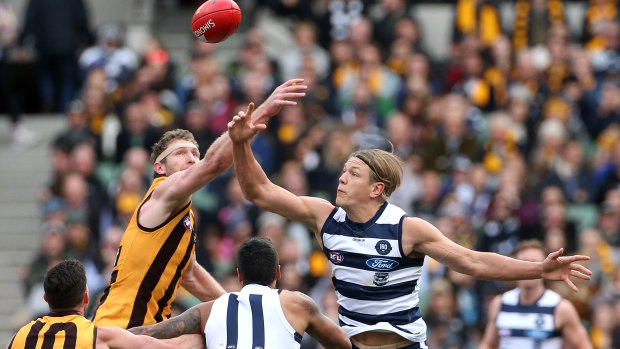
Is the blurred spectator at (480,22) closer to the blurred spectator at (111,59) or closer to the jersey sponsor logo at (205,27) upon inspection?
the blurred spectator at (111,59)

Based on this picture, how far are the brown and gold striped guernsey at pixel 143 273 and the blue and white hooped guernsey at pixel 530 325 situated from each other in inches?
146

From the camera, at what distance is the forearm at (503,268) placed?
8078mm

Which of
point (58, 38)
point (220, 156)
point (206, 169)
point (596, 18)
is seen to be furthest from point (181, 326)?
point (596, 18)

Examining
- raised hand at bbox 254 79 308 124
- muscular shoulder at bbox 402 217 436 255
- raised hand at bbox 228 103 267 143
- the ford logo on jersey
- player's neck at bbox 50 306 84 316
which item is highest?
raised hand at bbox 254 79 308 124

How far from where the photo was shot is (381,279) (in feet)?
26.8

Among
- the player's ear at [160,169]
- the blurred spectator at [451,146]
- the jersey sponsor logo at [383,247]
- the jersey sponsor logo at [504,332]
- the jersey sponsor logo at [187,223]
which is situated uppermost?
the blurred spectator at [451,146]

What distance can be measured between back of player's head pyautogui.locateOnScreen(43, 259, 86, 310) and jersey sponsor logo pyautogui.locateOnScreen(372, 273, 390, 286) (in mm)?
1979

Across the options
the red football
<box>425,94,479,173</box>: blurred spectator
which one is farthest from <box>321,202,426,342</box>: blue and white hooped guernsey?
<box>425,94,479,173</box>: blurred spectator

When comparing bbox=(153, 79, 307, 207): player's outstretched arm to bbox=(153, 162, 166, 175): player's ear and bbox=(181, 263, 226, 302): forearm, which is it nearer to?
bbox=(153, 162, 166, 175): player's ear

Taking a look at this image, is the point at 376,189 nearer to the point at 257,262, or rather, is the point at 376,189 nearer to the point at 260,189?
the point at 260,189

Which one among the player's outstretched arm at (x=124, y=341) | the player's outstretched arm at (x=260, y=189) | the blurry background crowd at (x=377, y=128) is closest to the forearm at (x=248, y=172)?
the player's outstretched arm at (x=260, y=189)

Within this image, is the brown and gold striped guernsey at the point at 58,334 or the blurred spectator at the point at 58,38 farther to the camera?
the blurred spectator at the point at 58,38

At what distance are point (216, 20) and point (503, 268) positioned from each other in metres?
2.81

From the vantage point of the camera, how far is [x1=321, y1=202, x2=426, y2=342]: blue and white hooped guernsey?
8.16 meters
